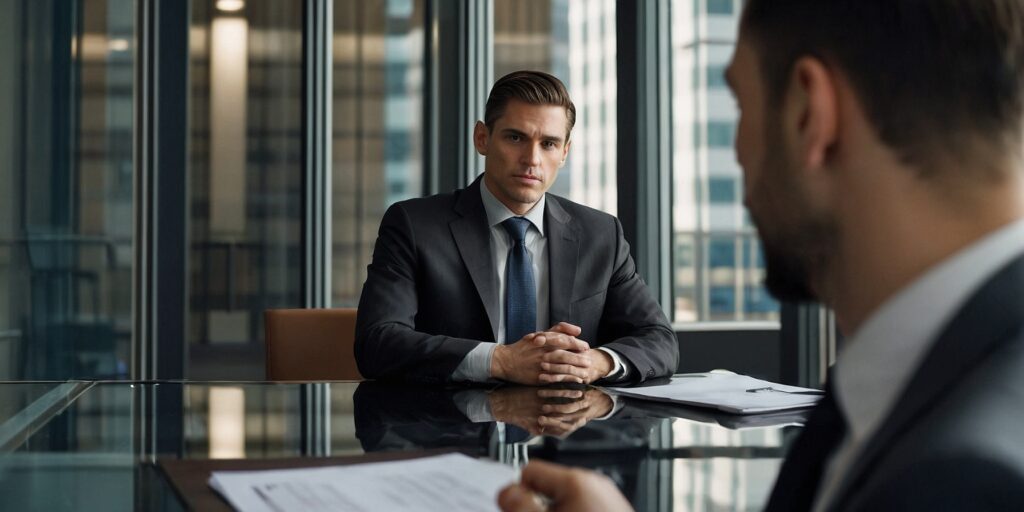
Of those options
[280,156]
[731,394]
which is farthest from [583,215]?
[280,156]

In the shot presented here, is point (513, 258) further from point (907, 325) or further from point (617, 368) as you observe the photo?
point (907, 325)

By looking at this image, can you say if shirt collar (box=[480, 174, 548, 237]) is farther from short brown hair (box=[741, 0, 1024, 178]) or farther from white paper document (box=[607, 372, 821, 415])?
short brown hair (box=[741, 0, 1024, 178])

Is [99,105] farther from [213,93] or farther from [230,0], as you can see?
[230,0]

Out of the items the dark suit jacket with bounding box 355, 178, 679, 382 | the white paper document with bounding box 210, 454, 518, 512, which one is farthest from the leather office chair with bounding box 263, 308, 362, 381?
the white paper document with bounding box 210, 454, 518, 512

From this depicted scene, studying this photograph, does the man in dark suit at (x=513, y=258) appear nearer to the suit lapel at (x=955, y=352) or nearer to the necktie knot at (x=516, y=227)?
the necktie knot at (x=516, y=227)

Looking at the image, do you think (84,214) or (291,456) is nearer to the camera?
(291,456)

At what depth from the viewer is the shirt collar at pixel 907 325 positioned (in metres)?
0.55

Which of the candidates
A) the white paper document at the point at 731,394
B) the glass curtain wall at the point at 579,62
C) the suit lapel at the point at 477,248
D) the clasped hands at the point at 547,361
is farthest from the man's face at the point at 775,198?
the glass curtain wall at the point at 579,62

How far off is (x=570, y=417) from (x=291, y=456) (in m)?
0.47

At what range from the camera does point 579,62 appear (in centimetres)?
557

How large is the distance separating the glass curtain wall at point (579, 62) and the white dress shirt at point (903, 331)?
14.5 feet

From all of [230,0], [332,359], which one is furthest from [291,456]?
[230,0]

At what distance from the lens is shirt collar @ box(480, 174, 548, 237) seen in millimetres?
2742

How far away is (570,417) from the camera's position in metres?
1.61
